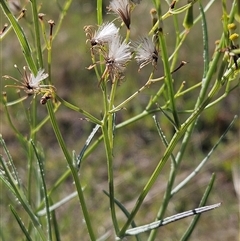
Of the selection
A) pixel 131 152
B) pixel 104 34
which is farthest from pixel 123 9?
pixel 131 152

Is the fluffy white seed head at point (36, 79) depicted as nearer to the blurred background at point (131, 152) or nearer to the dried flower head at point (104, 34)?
the dried flower head at point (104, 34)

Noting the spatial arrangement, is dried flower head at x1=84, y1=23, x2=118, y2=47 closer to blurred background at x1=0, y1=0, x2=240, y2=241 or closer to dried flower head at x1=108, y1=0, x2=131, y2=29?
dried flower head at x1=108, y1=0, x2=131, y2=29

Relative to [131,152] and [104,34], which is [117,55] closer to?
[104,34]

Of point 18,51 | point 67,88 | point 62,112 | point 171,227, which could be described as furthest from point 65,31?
point 171,227

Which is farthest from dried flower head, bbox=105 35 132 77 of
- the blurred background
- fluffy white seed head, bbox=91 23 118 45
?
the blurred background

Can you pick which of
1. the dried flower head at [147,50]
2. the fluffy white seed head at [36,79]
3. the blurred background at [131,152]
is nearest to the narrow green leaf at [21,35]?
the fluffy white seed head at [36,79]

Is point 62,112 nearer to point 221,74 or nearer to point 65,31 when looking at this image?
point 65,31

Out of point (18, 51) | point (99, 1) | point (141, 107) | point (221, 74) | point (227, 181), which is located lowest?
point (227, 181)
